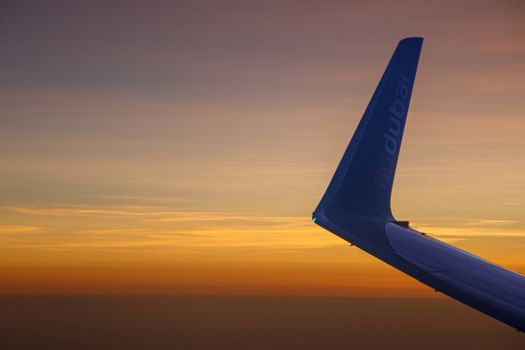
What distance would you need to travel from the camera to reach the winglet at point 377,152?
1217 inches

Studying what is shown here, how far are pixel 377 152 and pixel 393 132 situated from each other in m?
1.33

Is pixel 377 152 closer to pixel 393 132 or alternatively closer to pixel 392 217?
pixel 393 132

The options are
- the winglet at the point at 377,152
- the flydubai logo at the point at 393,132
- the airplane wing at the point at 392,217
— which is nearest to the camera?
the airplane wing at the point at 392,217

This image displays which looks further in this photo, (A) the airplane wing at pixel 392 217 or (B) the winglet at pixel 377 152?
(B) the winglet at pixel 377 152

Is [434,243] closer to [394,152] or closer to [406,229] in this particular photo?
[406,229]

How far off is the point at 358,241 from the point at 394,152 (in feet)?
17.0

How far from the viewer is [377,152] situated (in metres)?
32.0

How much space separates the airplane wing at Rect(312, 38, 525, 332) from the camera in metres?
25.9

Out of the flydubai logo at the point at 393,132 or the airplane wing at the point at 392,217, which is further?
the flydubai logo at the point at 393,132

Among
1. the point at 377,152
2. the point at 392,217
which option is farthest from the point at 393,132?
the point at 392,217

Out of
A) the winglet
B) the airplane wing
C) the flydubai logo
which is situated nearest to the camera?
the airplane wing

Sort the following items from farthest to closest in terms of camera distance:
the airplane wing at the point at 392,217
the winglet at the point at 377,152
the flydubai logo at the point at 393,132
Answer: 1. the flydubai logo at the point at 393,132
2. the winglet at the point at 377,152
3. the airplane wing at the point at 392,217

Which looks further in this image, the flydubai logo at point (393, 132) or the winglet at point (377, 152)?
the flydubai logo at point (393, 132)

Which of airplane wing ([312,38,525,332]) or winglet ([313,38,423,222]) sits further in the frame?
winglet ([313,38,423,222])
